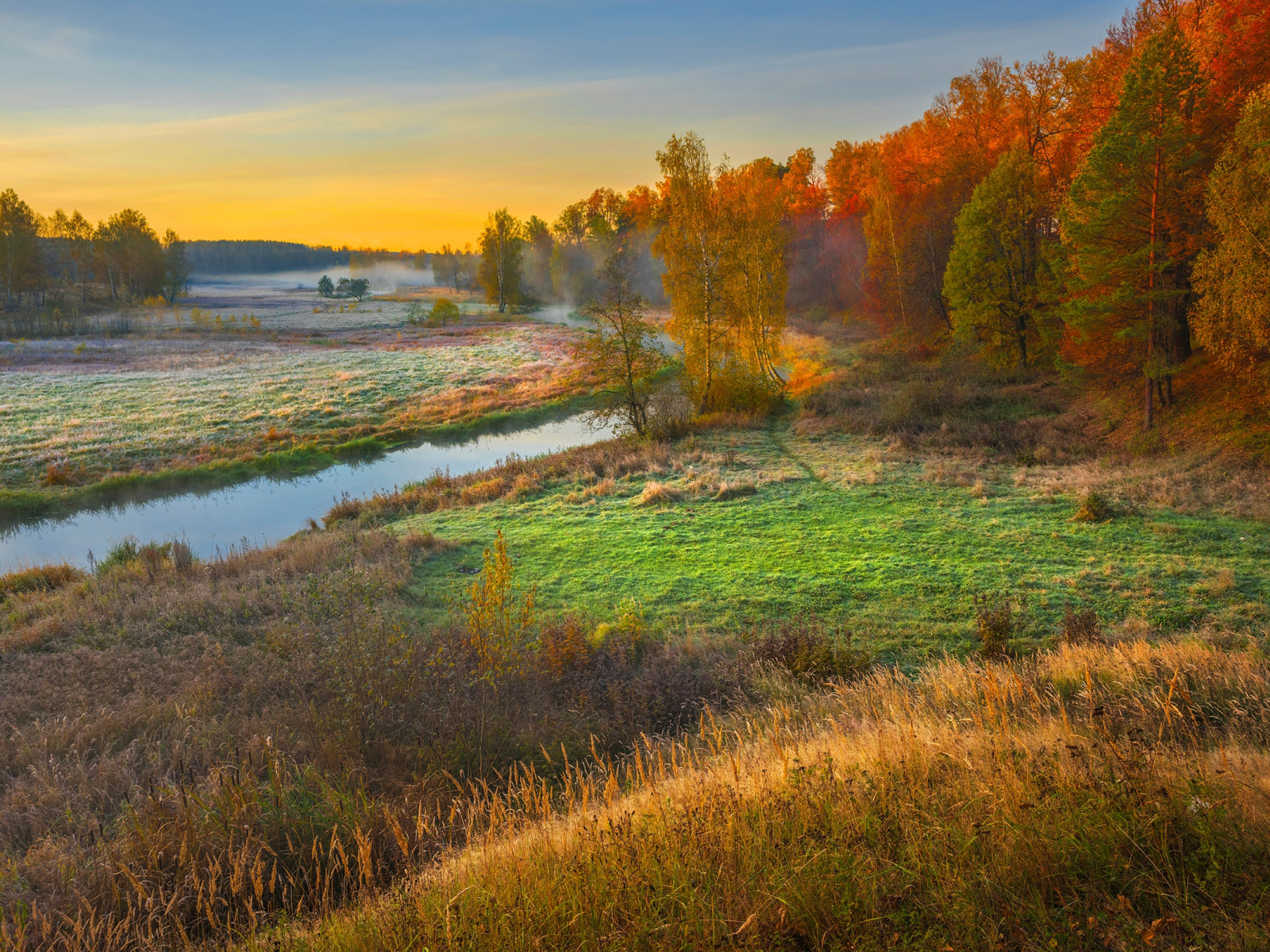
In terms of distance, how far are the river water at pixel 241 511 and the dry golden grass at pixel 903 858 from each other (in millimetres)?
15540

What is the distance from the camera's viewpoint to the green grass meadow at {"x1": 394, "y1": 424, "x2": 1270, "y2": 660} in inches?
378

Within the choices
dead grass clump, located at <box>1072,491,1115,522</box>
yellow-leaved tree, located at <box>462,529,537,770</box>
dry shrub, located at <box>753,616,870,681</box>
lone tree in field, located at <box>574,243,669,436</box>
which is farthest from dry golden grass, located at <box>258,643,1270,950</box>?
lone tree in field, located at <box>574,243,669,436</box>

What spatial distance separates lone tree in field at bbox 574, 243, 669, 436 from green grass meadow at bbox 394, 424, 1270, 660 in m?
7.09

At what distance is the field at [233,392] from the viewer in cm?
2642

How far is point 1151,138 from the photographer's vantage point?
1688 centimetres

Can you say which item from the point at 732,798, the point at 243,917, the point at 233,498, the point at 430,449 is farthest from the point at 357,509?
the point at 732,798

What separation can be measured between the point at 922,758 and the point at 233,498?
25382 mm

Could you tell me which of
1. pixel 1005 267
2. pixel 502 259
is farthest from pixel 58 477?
pixel 502 259

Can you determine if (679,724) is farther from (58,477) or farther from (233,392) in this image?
(233,392)

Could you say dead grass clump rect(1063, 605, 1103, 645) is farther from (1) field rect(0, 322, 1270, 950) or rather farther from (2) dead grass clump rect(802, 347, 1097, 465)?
(2) dead grass clump rect(802, 347, 1097, 465)

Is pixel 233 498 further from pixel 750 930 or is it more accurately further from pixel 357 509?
pixel 750 930

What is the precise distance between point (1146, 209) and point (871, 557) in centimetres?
1399

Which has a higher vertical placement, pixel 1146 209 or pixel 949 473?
Result: pixel 1146 209

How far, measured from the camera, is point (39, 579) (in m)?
14.0
